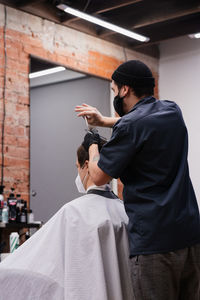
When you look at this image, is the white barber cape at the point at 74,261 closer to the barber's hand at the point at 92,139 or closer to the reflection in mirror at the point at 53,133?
the barber's hand at the point at 92,139

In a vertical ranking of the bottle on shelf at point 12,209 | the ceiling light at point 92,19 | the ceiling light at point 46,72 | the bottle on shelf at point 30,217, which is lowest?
the bottle on shelf at point 30,217

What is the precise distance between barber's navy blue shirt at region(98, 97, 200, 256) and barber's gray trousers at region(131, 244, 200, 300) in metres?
0.03

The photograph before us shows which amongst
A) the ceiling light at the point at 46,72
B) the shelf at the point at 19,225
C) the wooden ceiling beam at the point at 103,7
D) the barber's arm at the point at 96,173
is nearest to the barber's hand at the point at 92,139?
the barber's arm at the point at 96,173

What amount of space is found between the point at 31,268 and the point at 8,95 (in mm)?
3042

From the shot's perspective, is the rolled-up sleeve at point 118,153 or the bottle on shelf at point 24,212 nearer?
the rolled-up sleeve at point 118,153

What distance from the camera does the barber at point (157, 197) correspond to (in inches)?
72.0

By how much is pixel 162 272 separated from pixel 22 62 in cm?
365

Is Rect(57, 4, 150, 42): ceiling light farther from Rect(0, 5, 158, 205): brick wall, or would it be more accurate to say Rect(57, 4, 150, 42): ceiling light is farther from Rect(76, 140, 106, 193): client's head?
Rect(76, 140, 106, 193): client's head

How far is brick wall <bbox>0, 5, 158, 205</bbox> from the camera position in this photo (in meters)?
4.90

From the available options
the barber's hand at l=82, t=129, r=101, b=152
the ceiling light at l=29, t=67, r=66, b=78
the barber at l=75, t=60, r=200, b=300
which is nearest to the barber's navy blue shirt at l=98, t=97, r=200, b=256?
the barber at l=75, t=60, r=200, b=300

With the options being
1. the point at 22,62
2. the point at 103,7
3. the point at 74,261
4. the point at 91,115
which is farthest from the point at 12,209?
the point at 74,261

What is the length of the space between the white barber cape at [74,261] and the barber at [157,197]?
0.55ft

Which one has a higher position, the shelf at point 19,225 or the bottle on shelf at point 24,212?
the bottle on shelf at point 24,212

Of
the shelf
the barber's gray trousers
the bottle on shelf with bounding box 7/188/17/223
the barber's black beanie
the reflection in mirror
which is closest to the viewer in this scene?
the barber's gray trousers
